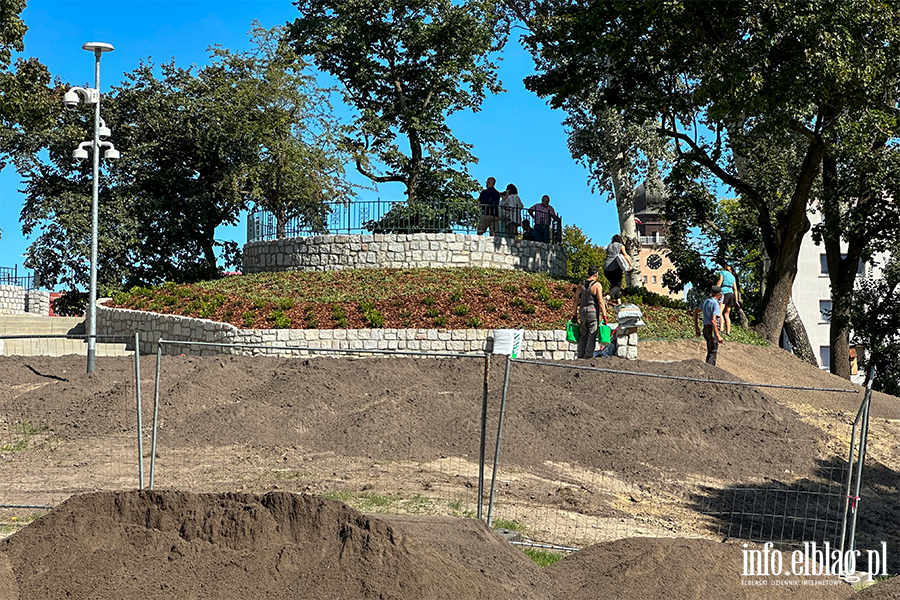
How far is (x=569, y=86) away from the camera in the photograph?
25828mm

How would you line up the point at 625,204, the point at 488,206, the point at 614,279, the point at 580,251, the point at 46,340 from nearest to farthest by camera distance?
1. the point at 614,279
2. the point at 46,340
3. the point at 488,206
4. the point at 625,204
5. the point at 580,251

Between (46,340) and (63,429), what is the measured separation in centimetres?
966

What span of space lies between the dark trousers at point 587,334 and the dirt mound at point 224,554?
1029 cm

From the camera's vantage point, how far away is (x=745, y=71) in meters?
20.2

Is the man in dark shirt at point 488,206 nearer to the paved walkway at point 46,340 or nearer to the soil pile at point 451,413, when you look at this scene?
the paved walkway at point 46,340

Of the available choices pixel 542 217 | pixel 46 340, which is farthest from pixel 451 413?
pixel 542 217

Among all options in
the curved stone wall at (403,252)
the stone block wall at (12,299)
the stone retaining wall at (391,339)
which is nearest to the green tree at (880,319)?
the curved stone wall at (403,252)

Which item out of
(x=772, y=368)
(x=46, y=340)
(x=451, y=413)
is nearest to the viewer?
(x=451, y=413)

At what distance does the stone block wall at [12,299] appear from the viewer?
1330 inches

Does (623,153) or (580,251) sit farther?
(580,251)

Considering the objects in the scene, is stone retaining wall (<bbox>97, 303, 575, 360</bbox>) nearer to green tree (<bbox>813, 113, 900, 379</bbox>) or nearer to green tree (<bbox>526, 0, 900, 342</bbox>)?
green tree (<bbox>526, 0, 900, 342</bbox>)

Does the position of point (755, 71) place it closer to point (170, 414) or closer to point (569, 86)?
point (569, 86)

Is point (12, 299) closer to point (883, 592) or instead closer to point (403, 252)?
point (403, 252)

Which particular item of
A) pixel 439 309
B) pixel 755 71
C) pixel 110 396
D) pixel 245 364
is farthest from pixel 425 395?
pixel 755 71
